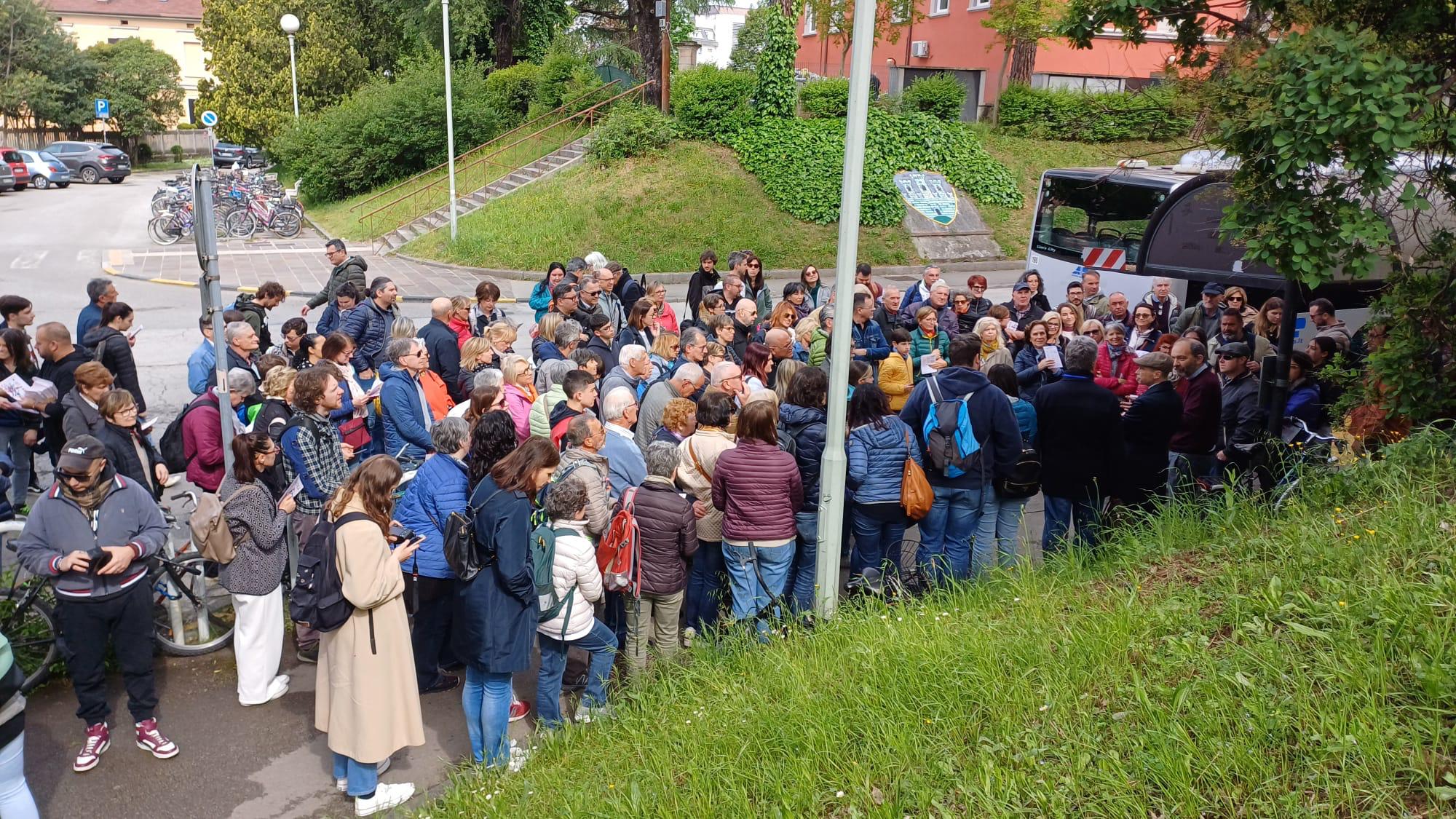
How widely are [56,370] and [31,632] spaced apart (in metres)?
2.99

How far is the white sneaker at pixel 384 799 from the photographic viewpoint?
504 centimetres

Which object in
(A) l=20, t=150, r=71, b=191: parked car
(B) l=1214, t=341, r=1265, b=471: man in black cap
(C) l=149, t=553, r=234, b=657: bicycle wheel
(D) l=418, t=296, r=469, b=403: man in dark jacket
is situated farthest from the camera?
(A) l=20, t=150, r=71, b=191: parked car

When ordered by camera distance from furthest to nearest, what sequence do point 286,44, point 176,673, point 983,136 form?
point 286,44 → point 983,136 → point 176,673

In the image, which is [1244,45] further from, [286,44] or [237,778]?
[286,44]

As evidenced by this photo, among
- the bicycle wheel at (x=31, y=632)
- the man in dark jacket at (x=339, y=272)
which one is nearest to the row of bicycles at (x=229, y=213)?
the man in dark jacket at (x=339, y=272)

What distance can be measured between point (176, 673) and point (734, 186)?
1865cm

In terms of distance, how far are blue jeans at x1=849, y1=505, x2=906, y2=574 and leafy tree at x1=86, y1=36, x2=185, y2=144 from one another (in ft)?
201

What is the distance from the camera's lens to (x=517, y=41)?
33250mm

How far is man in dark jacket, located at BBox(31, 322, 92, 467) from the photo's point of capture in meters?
7.94

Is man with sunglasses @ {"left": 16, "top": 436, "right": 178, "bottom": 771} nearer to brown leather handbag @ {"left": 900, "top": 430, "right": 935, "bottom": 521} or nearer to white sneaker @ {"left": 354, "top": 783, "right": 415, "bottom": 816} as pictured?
white sneaker @ {"left": 354, "top": 783, "right": 415, "bottom": 816}

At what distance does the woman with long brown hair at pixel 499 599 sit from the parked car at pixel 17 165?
140 feet

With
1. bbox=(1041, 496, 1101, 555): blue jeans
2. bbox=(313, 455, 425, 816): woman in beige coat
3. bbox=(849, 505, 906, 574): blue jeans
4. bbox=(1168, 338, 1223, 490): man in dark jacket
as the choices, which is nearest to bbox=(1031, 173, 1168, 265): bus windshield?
bbox=(1168, 338, 1223, 490): man in dark jacket

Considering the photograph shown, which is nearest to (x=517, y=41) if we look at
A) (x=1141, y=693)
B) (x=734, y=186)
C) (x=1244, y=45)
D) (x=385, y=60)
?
(x=385, y=60)

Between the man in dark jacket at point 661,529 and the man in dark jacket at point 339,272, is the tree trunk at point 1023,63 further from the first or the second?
the man in dark jacket at point 661,529
